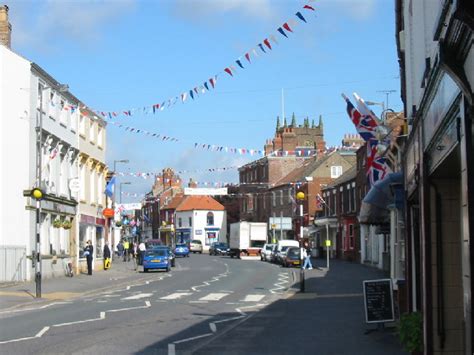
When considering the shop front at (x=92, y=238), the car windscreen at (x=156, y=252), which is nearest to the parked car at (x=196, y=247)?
the shop front at (x=92, y=238)

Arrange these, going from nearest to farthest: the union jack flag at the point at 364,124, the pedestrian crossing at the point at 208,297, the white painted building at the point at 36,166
→ the union jack flag at the point at 364,124 < the pedestrian crossing at the point at 208,297 < the white painted building at the point at 36,166

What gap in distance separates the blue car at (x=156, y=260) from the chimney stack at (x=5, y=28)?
1573 centimetres

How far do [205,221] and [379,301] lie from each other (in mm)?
95911

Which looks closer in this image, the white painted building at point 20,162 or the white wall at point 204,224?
the white painted building at point 20,162

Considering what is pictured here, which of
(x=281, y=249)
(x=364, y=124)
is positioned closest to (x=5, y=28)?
(x=364, y=124)

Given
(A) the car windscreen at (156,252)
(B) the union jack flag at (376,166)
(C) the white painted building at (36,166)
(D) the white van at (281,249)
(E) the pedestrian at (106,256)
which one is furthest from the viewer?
(D) the white van at (281,249)

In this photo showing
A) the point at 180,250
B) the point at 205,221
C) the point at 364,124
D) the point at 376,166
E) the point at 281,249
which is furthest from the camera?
the point at 205,221

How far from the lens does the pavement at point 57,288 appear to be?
24.4 m

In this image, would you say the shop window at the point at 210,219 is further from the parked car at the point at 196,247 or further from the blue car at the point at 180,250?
the blue car at the point at 180,250

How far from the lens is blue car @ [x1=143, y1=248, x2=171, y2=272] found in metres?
46.0

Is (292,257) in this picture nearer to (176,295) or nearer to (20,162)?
(20,162)

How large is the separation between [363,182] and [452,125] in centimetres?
4725

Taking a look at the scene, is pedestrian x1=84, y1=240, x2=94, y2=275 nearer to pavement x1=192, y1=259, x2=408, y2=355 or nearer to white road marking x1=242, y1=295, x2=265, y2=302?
white road marking x1=242, y1=295, x2=265, y2=302

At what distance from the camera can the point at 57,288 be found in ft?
100
